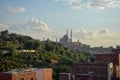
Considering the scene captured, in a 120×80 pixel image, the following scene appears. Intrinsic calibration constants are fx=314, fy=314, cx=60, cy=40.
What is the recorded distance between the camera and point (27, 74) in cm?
4134

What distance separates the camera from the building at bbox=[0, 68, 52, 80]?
1528 inches

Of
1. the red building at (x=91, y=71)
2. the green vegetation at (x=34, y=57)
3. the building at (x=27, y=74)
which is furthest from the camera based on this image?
the green vegetation at (x=34, y=57)

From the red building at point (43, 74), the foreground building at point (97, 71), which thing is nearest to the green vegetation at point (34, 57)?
the foreground building at point (97, 71)

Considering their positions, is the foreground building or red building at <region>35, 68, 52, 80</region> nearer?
red building at <region>35, 68, 52, 80</region>

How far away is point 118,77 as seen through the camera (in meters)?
47.9

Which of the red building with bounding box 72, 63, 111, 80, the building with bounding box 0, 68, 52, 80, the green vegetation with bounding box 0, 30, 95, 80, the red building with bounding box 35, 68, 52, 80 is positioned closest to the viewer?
the building with bounding box 0, 68, 52, 80

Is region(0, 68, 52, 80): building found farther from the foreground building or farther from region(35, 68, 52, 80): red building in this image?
the foreground building

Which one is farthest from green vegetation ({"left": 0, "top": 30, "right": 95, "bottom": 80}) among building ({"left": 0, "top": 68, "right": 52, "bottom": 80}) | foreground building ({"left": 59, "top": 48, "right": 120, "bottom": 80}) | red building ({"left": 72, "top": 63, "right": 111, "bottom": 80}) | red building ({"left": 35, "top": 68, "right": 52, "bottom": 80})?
building ({"left": 0, "top": 68, "right": 52, "bottom": 80})

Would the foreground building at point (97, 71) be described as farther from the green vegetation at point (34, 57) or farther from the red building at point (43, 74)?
the green vegetation at point (34, 57)

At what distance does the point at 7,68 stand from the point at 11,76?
23.1 meters

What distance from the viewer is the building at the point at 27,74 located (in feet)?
127

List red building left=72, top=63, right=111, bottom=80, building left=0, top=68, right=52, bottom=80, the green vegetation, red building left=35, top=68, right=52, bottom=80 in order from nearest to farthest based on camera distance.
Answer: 1. building left=0, top=68, right=52, bottom=80
2. red building left=35, top=68, right=52, bottom=80
3. red building left=72, top=63, right=111, bottom=80
4. the green vegetation

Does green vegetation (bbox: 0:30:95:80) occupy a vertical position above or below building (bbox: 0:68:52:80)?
above

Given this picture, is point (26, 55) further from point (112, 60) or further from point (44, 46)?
point (112, 60)
